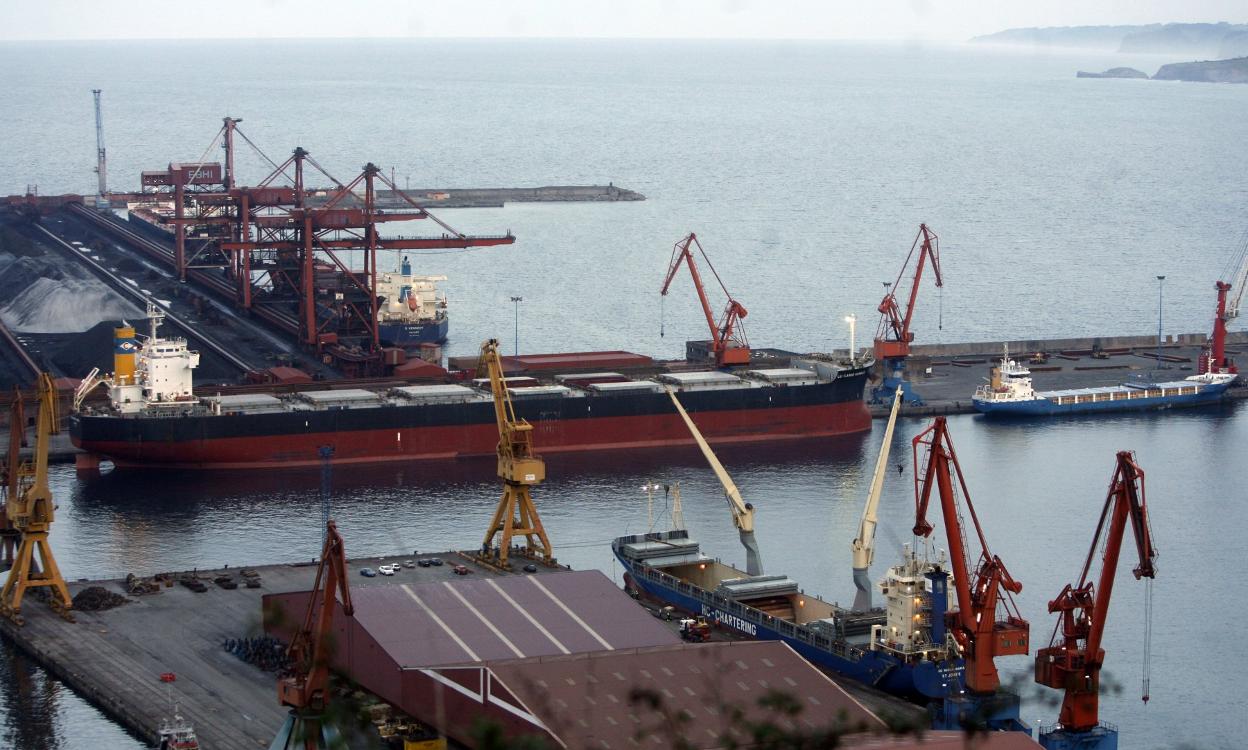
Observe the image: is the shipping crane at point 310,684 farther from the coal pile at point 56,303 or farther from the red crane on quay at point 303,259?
the coal pile at point 56,303

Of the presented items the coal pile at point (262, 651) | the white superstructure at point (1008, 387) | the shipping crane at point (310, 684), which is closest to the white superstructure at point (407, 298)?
the white superstructure at point (1008, 387)

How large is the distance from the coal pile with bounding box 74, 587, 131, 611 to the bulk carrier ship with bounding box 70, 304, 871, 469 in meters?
13.9

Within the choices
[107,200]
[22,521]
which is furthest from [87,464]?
[107,200]

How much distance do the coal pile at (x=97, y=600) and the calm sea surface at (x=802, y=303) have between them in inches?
105

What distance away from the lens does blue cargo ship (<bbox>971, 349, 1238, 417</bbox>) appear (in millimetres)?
59406

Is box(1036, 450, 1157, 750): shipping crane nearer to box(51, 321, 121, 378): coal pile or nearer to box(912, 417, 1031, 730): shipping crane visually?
box(912, 417, 1031, 730): shipping crane

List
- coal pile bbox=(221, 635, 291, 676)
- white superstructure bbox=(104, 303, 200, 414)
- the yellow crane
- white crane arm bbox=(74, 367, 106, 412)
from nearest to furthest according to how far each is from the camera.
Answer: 1. coal pile bbox=(221, 635, 291, 676)
2. the yellow crane
3. white crane arm bbox=(74, 367, 106, 412)
4. white superstructure bbox=(104, 303, 200, 414)

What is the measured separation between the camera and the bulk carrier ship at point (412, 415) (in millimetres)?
50688

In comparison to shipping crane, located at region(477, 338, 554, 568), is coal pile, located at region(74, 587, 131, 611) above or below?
below

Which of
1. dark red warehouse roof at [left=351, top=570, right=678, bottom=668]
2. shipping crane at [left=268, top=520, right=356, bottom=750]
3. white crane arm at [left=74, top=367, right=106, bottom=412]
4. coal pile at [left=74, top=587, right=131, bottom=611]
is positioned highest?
white crane arm at [left=74, top=367, right=106, bottom=412]

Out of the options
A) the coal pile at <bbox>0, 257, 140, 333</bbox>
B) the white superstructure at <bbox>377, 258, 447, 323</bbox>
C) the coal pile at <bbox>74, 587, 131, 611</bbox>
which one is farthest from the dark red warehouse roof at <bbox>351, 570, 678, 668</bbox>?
the white superstructure at <bbox>377, 258, 447, 323</bbox>

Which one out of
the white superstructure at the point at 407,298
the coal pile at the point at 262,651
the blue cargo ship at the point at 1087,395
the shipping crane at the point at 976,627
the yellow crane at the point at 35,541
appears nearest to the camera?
the shipping crane at the point at 976,627

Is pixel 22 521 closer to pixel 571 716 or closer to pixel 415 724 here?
pixel 415 724

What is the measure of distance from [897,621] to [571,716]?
715cm
